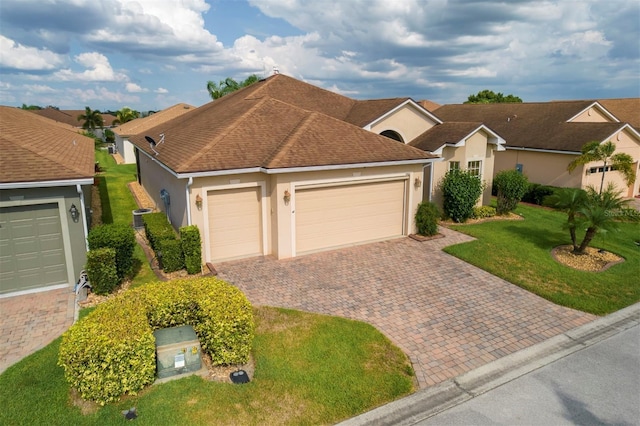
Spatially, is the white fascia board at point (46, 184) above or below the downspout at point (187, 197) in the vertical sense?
above

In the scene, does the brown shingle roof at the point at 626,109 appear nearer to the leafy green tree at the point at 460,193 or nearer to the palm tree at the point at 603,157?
the palm tree at the point at 603,157

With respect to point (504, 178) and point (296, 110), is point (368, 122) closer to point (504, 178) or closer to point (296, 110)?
point (296, 110)

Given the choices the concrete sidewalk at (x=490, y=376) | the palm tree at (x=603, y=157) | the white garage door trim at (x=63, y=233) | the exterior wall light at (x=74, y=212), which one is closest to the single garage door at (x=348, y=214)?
the exterior wall light at (x=74, y=212)

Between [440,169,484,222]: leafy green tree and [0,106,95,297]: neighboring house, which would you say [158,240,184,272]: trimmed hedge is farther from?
[440,169,484,222]: leafy green tree

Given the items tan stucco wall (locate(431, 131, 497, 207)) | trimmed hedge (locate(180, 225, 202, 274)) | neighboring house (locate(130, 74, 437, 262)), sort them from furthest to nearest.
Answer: tan stucco wall (locate(431, 131, 497, 207))
neighboring house (locate(130, 74, 437, 262))
trimmed hedge (locate(180, 225, 202, 274))

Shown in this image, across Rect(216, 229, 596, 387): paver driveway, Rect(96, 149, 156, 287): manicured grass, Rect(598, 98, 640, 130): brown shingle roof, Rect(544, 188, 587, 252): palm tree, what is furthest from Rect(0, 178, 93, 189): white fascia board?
Rect(598, 98, 640, 130): brown shingle roof

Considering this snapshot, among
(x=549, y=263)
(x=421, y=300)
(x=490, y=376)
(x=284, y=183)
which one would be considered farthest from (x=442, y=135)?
(x=490, y=376)
